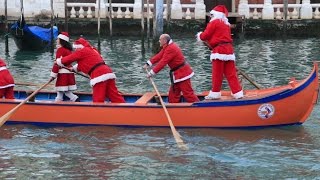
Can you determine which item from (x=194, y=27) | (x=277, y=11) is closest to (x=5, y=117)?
(x=194, y=27)

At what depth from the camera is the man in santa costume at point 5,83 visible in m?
10.1

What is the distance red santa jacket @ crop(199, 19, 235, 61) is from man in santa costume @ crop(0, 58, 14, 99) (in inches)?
104

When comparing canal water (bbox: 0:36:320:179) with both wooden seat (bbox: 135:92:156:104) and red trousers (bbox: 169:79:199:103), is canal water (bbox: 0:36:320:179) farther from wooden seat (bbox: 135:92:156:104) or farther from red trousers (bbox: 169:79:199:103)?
red trousers (bbox: 169:79:199:103)

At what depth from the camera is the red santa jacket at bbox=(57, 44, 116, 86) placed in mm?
9719

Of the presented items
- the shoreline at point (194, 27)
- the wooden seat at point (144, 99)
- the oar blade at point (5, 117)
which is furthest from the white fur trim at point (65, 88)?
the shoreline at point (194, 27)

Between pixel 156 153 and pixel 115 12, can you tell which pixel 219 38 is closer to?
pixel 156 153

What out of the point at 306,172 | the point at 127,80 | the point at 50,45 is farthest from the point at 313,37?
the point at 306,172

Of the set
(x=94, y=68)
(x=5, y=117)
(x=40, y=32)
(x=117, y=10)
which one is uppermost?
(x=117, y=10)

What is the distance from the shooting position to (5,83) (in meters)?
10.1

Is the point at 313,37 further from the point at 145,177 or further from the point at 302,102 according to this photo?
the point at 145,177

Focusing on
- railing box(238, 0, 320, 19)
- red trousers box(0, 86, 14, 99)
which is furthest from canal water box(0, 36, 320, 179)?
railing box(238, 0, 320, 19)

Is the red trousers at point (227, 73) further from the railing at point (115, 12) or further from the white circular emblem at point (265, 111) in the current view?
the railing at point (115, 12)

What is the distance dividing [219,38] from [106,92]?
1.65 meters

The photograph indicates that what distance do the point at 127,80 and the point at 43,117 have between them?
542 cm
